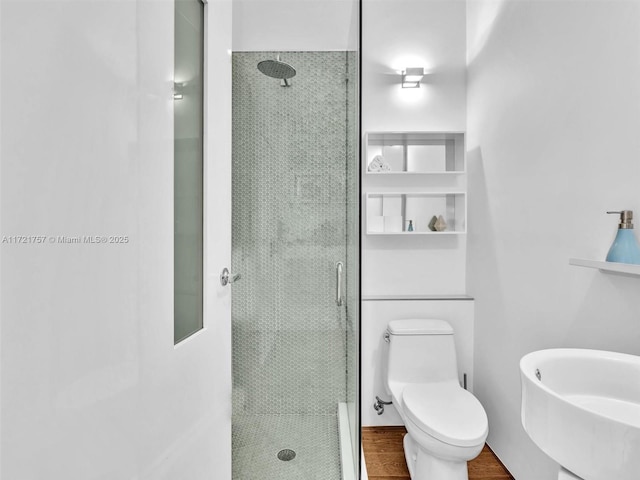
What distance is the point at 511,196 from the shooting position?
176 cm

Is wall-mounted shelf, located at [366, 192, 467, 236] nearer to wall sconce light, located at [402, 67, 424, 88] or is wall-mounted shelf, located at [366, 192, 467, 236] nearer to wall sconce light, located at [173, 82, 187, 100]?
wall sconce light, located at [402, 67, 424, 88]

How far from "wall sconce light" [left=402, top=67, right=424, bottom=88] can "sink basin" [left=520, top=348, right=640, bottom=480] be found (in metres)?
1.73

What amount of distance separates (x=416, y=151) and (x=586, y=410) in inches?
69.7

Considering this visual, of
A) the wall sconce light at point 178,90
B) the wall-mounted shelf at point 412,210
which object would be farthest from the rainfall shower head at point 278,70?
the wall-mounted shelf at point 412,210

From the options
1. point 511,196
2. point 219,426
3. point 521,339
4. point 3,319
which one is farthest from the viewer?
point 511,196

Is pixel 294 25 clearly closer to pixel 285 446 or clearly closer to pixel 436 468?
pixel 285 446

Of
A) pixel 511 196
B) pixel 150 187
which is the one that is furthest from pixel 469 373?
pixel 150 187

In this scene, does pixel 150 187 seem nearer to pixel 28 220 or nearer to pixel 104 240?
pixel 104 240

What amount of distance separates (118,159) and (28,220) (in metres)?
0.22

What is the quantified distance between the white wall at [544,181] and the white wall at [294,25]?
0.87 meters

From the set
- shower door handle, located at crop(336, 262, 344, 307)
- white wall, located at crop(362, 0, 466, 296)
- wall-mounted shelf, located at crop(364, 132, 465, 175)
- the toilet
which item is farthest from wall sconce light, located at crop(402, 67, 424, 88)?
the toilet

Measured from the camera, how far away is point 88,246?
600 millimetres

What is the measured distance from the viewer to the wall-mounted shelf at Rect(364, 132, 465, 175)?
2207 millimetres

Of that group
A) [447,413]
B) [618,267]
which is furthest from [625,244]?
[447,413]
